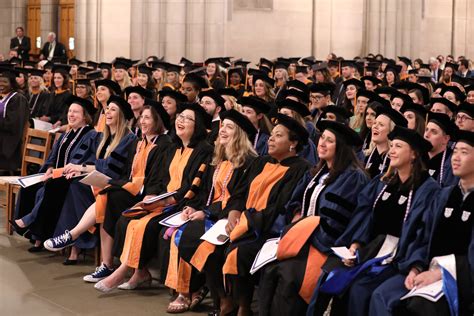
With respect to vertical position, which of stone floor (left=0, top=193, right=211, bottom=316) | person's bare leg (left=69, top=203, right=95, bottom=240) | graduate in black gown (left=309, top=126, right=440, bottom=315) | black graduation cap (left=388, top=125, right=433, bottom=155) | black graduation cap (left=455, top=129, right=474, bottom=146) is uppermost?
black graduation cap (left=455, top=129, right=474, bottom=146)

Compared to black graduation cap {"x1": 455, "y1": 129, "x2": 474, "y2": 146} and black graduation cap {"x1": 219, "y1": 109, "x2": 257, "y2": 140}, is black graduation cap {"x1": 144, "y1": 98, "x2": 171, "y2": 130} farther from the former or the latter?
black graduation cap {"x1": 455, "y1": 129, "x2": 474, "y2": 146}

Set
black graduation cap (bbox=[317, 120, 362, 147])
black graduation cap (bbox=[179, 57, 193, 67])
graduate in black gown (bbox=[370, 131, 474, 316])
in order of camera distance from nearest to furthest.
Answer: graduate in black gown (bbox=[370, 131, 474, 316]), black graduation cap (bbox=[317, 120, 362, 147]), black graduation cap (bbox=[179, 57, 193, 67])

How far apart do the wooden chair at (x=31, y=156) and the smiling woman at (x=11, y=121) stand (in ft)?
7.63

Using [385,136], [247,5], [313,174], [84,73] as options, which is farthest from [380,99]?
[247,5]

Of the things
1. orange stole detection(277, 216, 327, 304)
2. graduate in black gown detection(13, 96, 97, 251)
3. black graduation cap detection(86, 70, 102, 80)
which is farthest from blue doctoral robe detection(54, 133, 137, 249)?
black graduation cap detection(86, 70, 102, 80)

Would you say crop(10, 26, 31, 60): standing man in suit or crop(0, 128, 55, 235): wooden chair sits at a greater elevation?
crop(10, 26, 31, 60): standing man in suit

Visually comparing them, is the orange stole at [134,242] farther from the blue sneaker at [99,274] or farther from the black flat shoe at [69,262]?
the black flat shoe at [69,262]

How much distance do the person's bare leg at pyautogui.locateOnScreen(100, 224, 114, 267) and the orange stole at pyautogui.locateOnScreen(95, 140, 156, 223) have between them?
15 cm

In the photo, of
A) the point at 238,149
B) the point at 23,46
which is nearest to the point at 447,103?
the point at 238,149

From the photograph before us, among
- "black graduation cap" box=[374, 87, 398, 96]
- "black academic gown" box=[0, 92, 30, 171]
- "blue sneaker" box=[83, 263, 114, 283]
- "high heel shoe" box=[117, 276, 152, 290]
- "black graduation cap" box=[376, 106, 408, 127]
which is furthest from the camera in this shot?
"black academic gown" box=[0, 92, 30, 171]

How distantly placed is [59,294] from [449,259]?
371 cm

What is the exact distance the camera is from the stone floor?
7723 millimetres

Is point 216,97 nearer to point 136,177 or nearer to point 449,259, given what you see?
point 136,177

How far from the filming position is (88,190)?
952 cm
